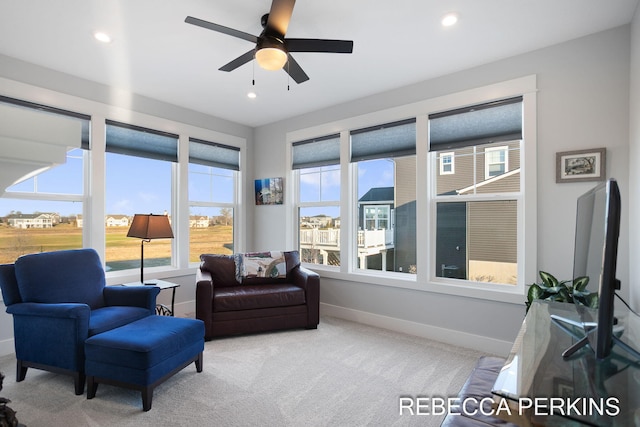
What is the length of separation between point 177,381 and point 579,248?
9.14 ft

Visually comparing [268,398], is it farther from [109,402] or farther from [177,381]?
[109,402]

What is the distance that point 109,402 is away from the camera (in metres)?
2.12

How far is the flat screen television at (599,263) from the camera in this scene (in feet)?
3.06

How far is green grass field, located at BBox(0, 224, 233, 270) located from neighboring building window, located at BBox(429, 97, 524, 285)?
10.3 feet

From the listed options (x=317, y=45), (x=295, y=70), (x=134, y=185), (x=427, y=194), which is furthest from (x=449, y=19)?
(x=134, y=185)

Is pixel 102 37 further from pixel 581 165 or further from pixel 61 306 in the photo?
pixel 581 165

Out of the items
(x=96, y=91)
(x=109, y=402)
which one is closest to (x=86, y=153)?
(x=96, y=91)

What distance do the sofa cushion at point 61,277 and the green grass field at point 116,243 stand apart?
2.48 ft

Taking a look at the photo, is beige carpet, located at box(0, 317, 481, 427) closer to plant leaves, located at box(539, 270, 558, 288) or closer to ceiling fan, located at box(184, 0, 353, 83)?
plant leaves, located at box(539, 270, 558, 288)

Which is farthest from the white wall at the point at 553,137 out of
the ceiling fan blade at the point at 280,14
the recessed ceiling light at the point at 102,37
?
the recessed ceiling light at the point at 102,37

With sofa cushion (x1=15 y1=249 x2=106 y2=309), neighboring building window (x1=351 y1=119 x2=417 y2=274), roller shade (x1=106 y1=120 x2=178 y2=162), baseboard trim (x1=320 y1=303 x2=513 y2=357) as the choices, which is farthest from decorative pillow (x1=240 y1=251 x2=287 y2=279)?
roller shade (x1=106 y1=120 x2=178 y2=162)

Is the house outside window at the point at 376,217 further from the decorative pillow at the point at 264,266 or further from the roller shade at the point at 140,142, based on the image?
the roller shade at the point at 140,142

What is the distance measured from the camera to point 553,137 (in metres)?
2.70

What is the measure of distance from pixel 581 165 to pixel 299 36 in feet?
8.26
